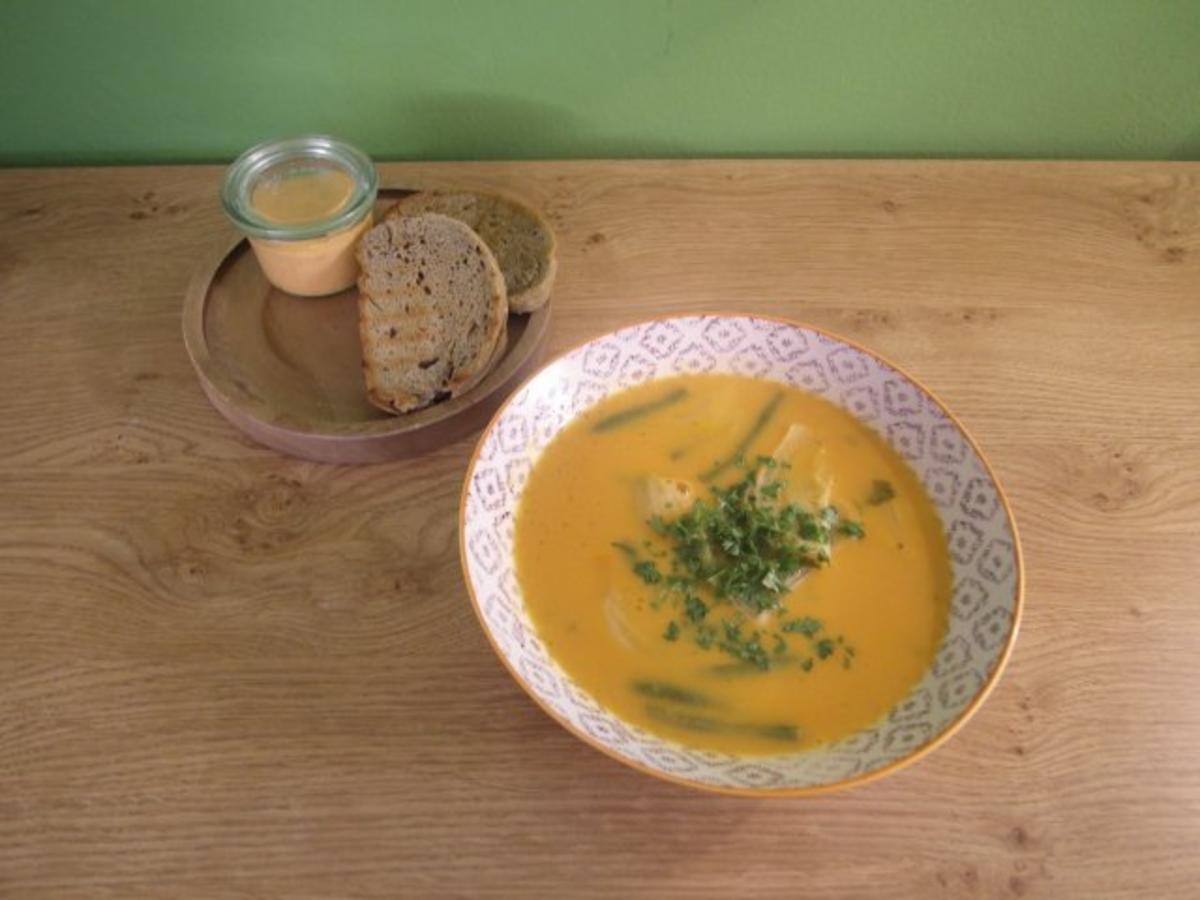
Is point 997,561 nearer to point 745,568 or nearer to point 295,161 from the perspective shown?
point 745,568

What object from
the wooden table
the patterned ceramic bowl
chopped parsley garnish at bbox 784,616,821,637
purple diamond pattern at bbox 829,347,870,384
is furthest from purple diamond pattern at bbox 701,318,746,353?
chopped parsley garnish at bbox 784,616,821,637

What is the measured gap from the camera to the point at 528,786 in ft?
3.00

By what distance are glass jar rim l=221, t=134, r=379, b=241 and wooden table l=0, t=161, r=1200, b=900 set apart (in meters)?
0.18

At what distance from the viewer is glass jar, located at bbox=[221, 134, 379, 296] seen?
123cm

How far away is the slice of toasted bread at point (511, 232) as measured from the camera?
4.07ft

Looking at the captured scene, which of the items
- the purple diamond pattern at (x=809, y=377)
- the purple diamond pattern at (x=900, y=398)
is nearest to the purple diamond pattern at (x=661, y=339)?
Result: the purple diamond pattern at (x=809, y=377)

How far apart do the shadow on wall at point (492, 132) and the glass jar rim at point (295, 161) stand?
0.20m

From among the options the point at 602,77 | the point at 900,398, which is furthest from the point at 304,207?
the point at 900,398

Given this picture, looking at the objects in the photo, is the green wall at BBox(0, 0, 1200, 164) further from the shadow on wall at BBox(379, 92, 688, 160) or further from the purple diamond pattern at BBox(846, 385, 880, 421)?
the purple diamond pattern at BBox(846, 385, 880, 421)

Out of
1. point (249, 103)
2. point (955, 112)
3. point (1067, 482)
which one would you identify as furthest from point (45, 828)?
point (955, 112)

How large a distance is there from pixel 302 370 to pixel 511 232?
0.35 meters

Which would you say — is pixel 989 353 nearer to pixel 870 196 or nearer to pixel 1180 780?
pixel 870 196

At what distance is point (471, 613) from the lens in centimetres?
103

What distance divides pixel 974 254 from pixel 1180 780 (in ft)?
2.58
